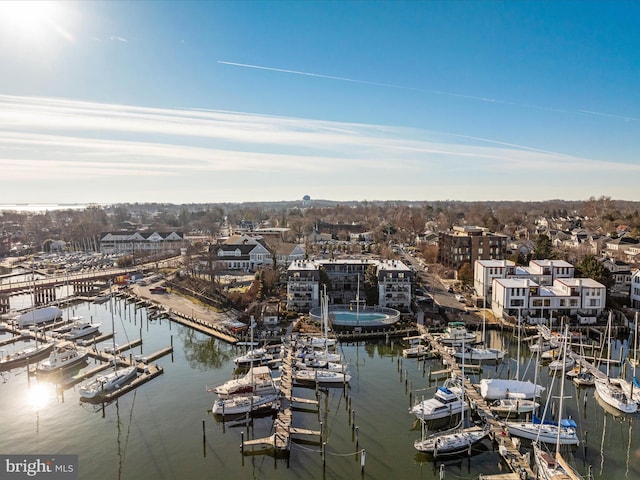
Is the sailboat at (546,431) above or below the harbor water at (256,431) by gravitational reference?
above

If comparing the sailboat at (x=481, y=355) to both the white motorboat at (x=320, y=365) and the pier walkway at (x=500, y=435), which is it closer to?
the pier walkway at (x=500, y=435)

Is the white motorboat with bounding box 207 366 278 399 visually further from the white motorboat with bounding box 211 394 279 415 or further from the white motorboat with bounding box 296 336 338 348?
the white motorboat with bounding box 296 336 338 348

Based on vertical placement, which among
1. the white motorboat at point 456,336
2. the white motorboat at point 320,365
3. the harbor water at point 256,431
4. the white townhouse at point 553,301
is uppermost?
the white townhouse at point 553,301

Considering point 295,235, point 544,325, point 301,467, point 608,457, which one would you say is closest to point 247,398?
Answer: point 301,467

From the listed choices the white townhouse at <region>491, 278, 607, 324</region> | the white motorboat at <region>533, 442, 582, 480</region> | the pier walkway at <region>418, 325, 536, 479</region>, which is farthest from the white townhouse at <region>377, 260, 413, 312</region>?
the white motorboat at <region>533, 442, 582, 480</region>

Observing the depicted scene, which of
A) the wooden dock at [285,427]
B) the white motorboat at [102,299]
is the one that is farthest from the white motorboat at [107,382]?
the white motorboat at [102,299]

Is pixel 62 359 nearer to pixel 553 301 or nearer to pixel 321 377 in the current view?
pixel 321 377

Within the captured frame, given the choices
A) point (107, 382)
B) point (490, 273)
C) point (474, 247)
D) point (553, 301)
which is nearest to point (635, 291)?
point (553, 301)
